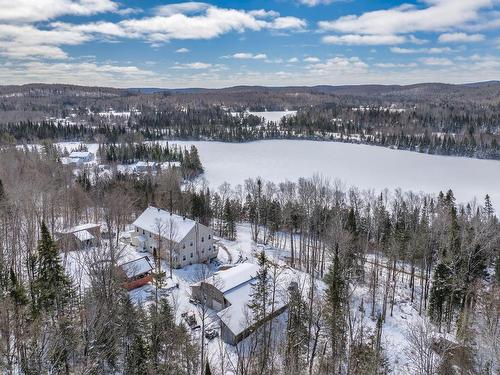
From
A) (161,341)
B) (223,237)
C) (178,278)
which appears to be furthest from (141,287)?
(223,237)

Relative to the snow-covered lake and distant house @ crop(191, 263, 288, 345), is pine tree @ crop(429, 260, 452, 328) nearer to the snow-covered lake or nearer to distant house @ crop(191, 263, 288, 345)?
distant house @ crop(191, 263, 288, 345)

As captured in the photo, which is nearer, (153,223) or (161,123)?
(153,223)

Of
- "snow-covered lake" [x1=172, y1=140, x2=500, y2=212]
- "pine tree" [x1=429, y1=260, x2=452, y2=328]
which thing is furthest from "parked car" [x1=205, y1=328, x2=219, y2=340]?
"snow-covered lake" [x1=172, y1=140, x2=500, y2=212]

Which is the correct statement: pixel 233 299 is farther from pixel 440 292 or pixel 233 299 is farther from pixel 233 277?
pixel 440 292

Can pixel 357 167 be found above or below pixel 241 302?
above

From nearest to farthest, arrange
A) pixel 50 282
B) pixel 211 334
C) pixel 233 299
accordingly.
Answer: pixel 50 282
pixel 211 334
pixel 233 299

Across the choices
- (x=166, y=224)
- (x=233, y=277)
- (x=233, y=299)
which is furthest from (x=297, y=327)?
(x=166, y=224)

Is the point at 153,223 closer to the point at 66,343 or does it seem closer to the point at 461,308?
the point at 66,343
